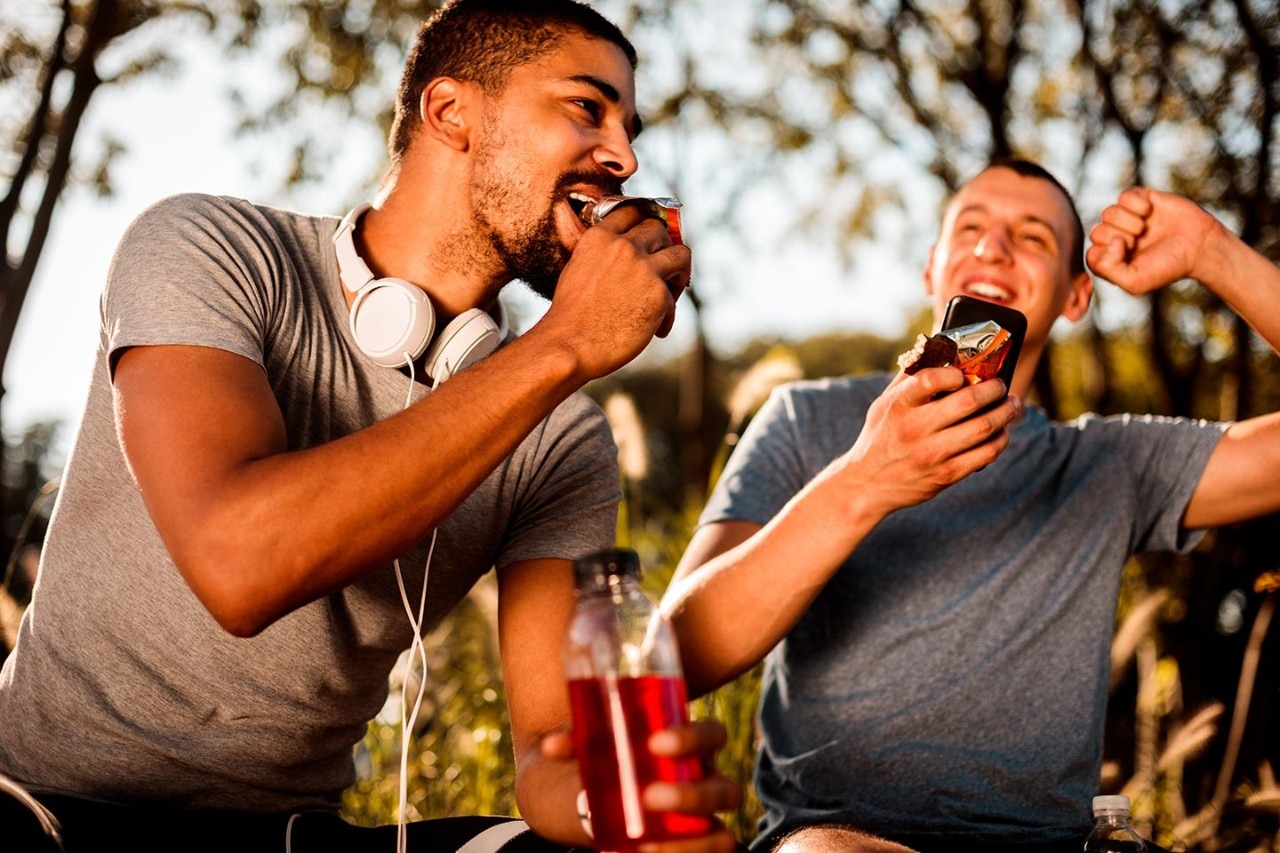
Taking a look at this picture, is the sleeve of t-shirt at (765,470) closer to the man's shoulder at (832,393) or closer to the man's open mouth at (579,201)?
the man's shoulder at (832,393)

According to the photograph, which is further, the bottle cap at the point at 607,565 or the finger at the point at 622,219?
the finger at the point at 622,219

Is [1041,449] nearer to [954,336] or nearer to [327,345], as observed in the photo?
[954,336]

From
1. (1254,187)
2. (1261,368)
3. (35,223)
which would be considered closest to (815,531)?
(35,223)

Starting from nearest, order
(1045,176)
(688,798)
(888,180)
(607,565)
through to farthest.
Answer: (688,798) < (607,565) < (1045,176) < (888,180)

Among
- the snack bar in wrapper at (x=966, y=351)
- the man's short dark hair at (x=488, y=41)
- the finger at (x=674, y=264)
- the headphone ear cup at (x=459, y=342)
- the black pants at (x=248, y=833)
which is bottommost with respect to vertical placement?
the black pants at (x=248, y=833)

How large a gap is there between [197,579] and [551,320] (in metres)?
0.63

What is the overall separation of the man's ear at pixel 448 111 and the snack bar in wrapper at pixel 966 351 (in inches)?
39.8

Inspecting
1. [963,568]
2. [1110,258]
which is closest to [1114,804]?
[963,568]

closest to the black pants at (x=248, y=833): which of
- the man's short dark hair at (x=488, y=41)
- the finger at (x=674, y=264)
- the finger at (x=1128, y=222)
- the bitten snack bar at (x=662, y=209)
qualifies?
the finger at (x=674, y=264)

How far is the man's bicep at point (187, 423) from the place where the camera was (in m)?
1.69

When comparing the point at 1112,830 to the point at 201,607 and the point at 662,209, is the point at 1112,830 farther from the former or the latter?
the point at 201,607

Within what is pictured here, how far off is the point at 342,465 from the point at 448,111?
1.10 m

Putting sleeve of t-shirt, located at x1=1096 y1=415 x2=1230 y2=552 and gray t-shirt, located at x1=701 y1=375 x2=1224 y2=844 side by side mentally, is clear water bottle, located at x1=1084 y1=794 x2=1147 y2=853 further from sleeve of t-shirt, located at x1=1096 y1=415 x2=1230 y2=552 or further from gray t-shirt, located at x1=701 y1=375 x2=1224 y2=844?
sleeve of t-shirt, located at x1=1096 y1=415 x2=1230 y2=552

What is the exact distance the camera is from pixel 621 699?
1.36 metres
